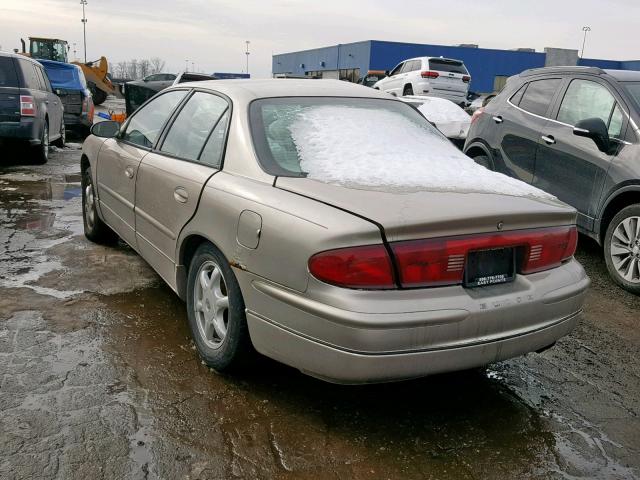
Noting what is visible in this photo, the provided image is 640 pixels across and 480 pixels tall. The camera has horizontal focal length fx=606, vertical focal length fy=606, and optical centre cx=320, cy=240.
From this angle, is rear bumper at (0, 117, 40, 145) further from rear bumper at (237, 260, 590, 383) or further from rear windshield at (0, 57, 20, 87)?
rear bumper at (237, 260, 590, 383)

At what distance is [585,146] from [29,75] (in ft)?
28.3

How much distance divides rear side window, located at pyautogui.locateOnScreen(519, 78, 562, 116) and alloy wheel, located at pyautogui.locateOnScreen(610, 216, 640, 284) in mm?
1561

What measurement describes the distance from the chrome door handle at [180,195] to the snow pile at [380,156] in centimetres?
67

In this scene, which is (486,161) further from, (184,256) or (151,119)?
(184,256)

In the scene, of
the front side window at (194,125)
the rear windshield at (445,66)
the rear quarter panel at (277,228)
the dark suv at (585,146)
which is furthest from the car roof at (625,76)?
the rear windshield at (445,66)

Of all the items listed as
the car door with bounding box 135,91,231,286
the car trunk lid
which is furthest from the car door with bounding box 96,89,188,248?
the car trunk lid

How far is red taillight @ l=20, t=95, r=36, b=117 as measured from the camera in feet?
30.5

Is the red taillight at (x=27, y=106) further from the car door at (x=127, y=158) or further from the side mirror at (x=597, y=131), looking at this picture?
the side mirror at (x=597, y=131)

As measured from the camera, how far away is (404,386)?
3.11 m

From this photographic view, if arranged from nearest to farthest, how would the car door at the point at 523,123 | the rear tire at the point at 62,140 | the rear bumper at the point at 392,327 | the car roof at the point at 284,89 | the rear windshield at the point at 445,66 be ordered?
1. the rear bumper at the point at 392,327
2. the car roof at the point at 284,89
3. the car door at the point at 523,123
4. the rear tire at the point at 62,140
5. the rear windshield at the point at 445,66

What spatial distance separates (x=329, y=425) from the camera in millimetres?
2729

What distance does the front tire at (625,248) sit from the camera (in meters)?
4.75

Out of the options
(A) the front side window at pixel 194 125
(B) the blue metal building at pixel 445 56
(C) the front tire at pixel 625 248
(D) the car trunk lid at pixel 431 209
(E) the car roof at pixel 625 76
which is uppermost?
(B) the blue metal building at pixel 445 56

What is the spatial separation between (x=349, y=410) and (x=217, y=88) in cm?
206
